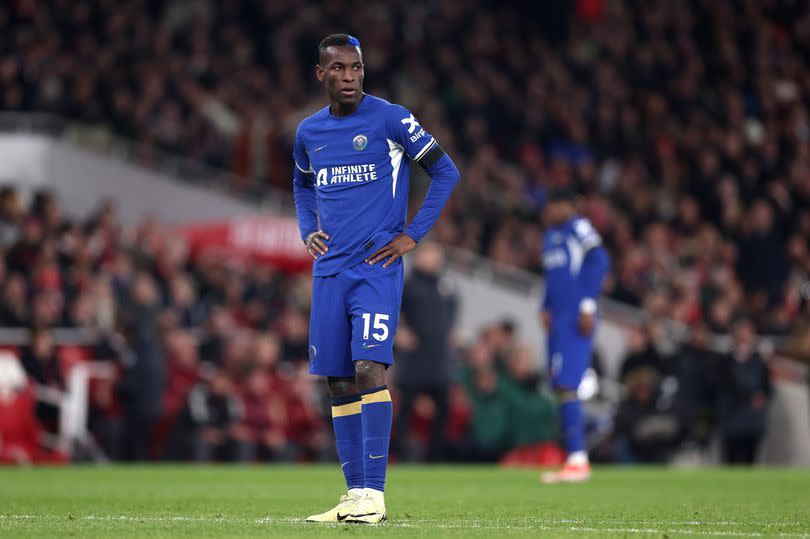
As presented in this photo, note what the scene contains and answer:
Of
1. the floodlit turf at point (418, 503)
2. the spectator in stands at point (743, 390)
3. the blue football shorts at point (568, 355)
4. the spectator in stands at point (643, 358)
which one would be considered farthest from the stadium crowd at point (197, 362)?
the blue football shorts at point (568, 355)

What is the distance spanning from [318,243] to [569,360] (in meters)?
5.40

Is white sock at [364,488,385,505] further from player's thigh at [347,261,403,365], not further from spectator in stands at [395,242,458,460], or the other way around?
spectator in stands at [395,242,458,460]

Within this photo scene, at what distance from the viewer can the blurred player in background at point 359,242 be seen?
24.7 ft

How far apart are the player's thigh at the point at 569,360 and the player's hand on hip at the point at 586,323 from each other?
90mm

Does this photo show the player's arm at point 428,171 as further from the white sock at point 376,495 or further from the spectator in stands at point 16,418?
the spectator in stands at point 16,418

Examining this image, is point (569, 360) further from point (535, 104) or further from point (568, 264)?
point (535, 104)

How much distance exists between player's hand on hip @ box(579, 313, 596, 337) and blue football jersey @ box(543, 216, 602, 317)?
128 millimetres

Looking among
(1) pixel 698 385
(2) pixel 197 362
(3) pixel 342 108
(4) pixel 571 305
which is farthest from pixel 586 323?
(2) pixel 197 362

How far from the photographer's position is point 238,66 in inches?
988

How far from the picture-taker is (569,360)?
42.0ft

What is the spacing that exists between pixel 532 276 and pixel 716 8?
25.8 ft

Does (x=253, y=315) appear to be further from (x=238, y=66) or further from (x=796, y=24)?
(x=796, y=24)

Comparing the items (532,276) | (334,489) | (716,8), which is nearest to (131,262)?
(532,276)

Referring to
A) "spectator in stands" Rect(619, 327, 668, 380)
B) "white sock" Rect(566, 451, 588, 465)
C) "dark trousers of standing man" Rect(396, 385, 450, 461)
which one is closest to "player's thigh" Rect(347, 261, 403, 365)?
"white sock" Rect(566, 451, 588, 465)
